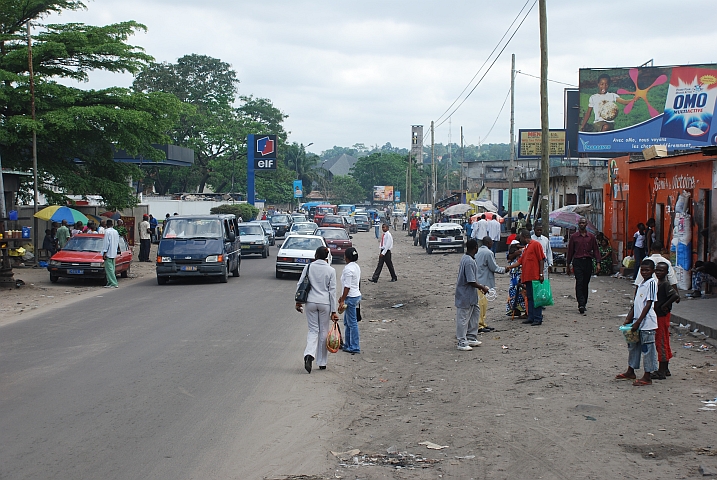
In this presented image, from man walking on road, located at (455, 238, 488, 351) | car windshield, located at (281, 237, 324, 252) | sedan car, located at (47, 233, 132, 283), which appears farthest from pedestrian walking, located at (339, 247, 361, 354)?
car windshield, located at (281, 237, 324, 252)

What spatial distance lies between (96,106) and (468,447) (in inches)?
995

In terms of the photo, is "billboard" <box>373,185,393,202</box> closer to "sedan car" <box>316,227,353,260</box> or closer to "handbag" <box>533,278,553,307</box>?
"sedan car" <box>316,227,353,260</box>

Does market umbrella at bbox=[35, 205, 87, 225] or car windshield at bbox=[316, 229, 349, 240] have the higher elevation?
market umbrella at bbox=[35, 205, 87, 225]

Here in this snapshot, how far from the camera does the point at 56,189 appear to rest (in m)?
32.2

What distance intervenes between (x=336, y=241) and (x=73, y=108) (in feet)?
37.9

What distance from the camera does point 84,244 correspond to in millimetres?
22875

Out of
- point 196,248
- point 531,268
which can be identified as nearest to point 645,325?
point 531,268

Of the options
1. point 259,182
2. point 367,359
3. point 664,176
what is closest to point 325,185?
point 259,182

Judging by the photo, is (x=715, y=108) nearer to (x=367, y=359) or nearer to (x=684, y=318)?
(x=684, y=318)

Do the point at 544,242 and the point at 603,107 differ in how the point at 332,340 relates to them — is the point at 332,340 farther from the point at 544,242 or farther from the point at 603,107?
the point at 603,107

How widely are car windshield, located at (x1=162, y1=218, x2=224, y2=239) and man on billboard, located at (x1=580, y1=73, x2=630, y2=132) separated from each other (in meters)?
15.3

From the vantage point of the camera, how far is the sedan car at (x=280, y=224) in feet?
183

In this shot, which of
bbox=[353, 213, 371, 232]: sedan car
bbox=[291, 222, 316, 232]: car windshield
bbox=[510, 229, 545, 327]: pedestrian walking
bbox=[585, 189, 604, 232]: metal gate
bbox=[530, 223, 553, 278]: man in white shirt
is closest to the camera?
bbox=[510, 229, 545, 327]: pedestrian walking

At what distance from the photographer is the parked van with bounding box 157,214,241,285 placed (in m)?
22.3
